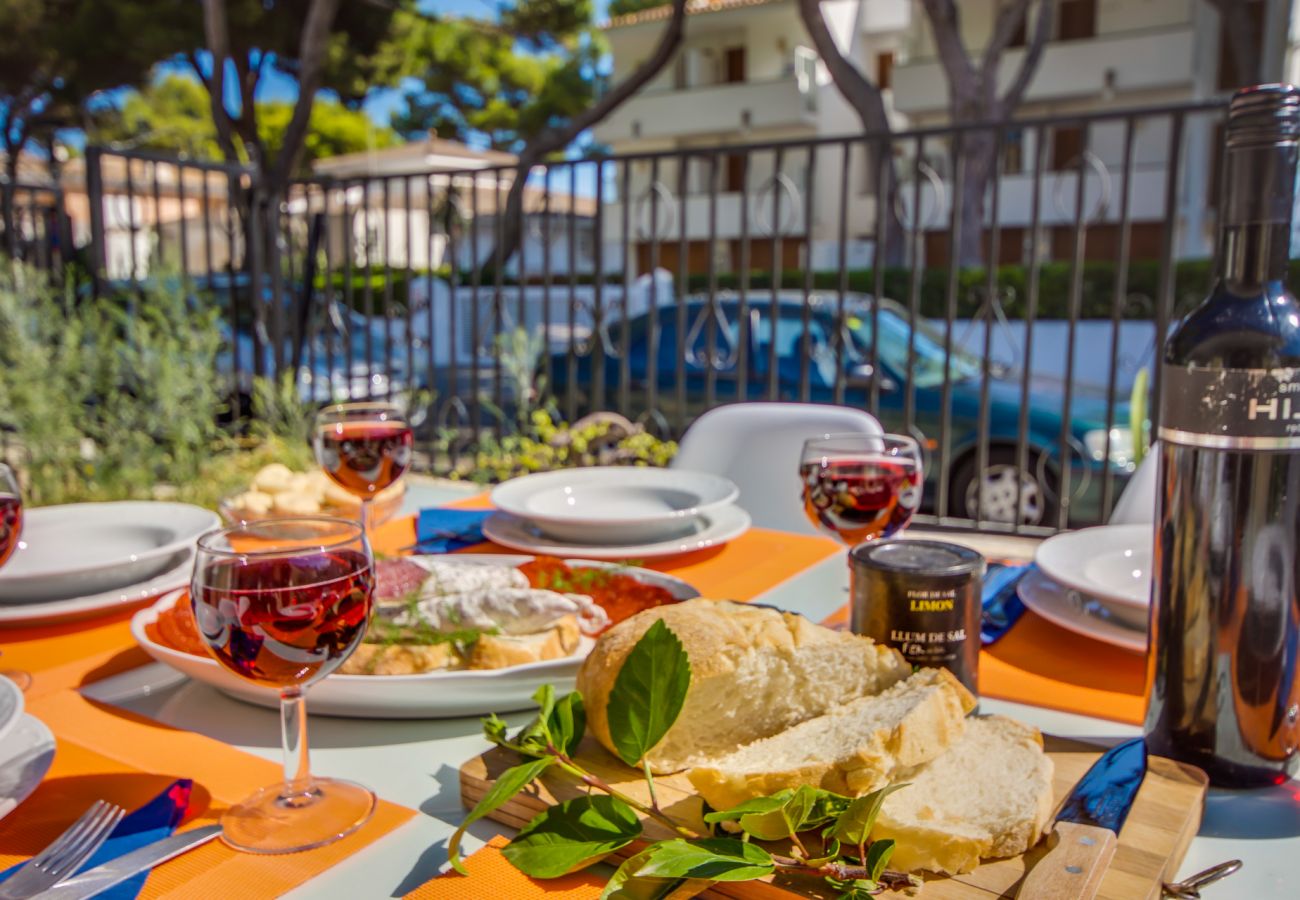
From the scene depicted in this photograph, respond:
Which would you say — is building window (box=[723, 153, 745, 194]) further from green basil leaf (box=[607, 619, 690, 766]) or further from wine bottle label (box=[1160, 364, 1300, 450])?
green basil leaf (box=[607, 619, 690, 766])

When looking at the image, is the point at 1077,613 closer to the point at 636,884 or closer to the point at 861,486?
the point at 861,486

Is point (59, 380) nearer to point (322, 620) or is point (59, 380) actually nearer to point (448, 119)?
point (322, 620)

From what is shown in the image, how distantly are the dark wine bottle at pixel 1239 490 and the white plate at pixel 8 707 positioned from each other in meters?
0.88

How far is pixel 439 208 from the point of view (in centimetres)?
632

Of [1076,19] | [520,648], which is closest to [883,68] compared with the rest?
[1076,19]

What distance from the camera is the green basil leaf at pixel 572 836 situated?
0.61 metres

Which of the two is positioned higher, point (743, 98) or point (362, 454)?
point (743, 98)

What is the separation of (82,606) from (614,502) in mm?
848

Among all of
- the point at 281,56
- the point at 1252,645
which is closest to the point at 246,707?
the point at 1252,645

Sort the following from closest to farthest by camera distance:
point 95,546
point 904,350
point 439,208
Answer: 1. point 95,546
2. point 904,350
3. point 439,208

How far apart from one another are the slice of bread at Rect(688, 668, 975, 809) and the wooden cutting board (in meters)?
0.04

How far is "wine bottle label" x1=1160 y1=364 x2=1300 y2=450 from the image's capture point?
71cm

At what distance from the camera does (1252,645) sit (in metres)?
0.75

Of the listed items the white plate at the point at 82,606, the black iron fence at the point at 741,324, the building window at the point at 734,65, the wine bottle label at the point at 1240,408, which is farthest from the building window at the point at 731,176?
the wine bottle label at the point at 1240,408
